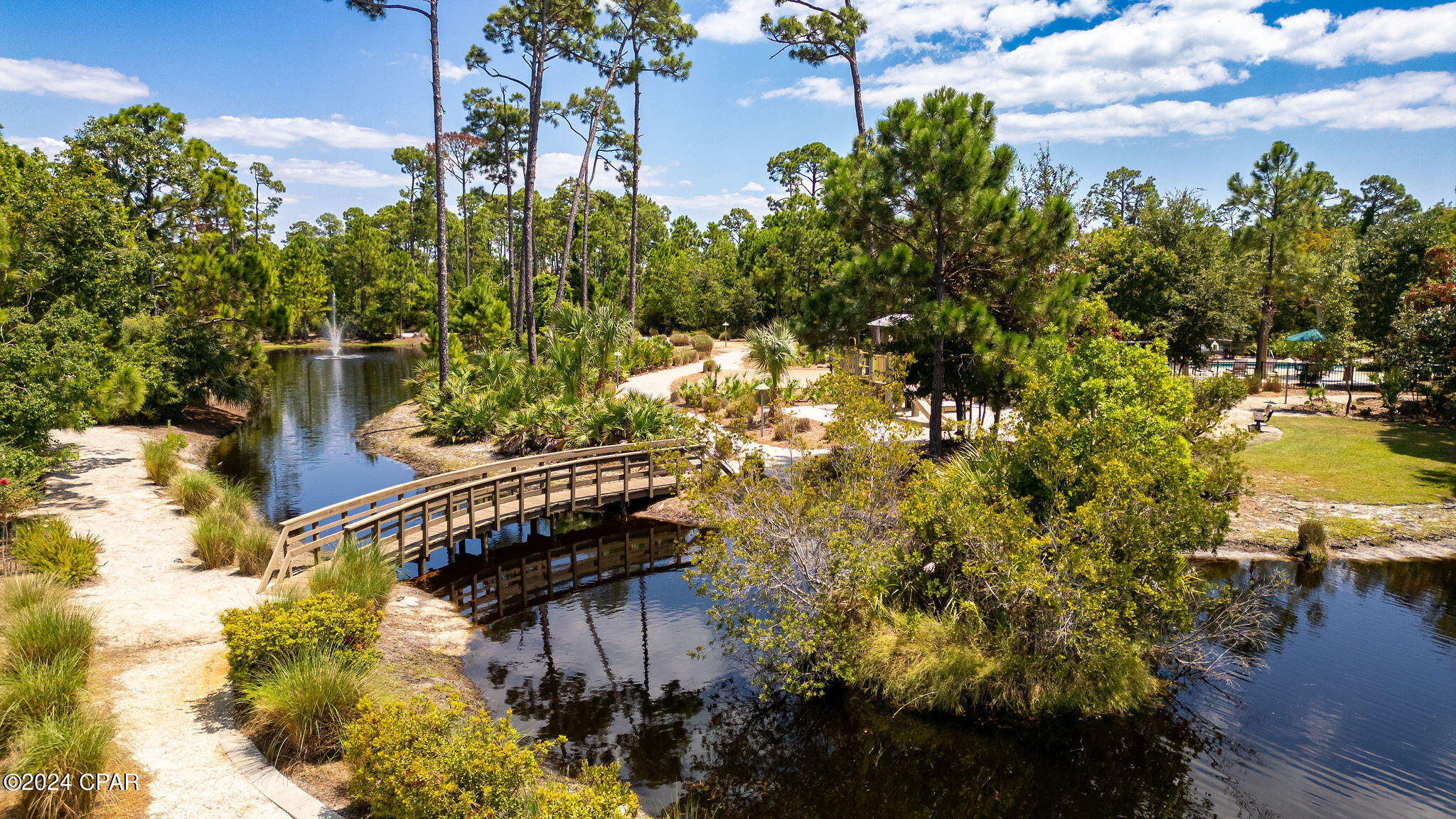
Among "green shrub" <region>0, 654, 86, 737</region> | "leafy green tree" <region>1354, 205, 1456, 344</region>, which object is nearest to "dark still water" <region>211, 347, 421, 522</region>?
"green shrub" <region>0, 654, 86, 737</region>

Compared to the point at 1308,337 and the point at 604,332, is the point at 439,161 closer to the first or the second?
the point at 604,332

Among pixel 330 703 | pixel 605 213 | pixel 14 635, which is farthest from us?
pixel 605 213

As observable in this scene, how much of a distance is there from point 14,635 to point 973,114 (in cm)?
1674

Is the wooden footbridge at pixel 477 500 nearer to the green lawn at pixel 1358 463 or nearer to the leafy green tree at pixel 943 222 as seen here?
the leafy green tree at pixel 943 222

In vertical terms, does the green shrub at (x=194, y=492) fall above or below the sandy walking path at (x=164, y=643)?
above

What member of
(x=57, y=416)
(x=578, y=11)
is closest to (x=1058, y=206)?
(x=57, y=416)

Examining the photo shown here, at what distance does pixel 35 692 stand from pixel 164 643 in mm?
2163

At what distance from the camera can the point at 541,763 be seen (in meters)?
8.20

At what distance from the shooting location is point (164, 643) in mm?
9102

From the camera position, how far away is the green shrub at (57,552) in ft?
34.9

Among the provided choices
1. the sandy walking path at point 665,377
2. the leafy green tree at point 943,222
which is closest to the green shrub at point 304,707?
the leafy green tree at point 943,222

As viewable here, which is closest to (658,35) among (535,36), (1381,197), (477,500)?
(535,36)

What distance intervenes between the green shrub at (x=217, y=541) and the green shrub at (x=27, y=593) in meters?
1.99

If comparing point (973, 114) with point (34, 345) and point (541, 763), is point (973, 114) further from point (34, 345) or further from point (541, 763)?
point (34, 345)
